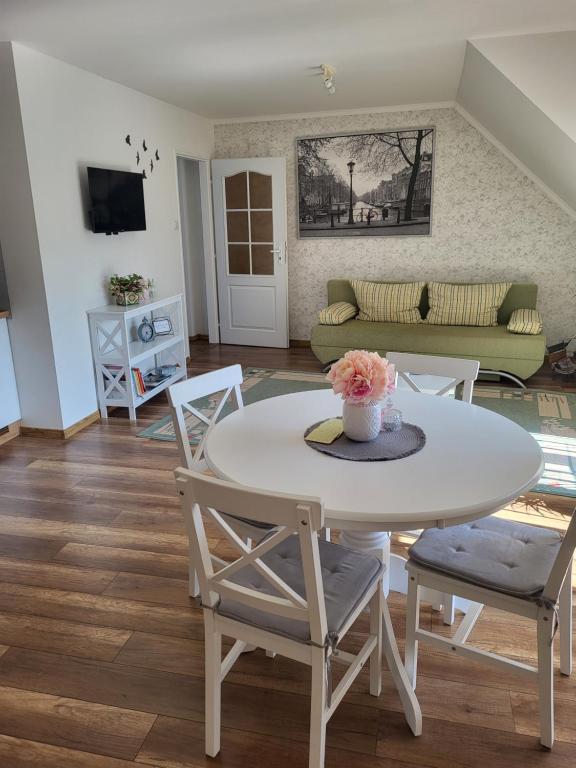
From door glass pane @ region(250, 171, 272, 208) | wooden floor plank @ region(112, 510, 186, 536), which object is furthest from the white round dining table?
door glass pane @ region(250, 171, 272, 208)

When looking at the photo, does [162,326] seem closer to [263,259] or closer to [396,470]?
[263,259]

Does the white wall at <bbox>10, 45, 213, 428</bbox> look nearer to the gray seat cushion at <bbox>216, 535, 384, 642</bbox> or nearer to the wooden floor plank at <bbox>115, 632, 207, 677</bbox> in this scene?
the wooden floor plank at <bbox>115, 632, 207, 677</bbox>

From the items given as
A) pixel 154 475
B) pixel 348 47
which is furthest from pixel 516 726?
pixel 348 47

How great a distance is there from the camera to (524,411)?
4.22 m

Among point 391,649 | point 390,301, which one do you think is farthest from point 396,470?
point 390,301

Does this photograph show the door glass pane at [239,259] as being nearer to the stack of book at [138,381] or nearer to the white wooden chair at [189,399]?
the stack of book at [138,381]

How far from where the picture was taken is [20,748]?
1646 millimetres

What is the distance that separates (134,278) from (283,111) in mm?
2442

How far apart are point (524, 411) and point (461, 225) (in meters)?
2.21

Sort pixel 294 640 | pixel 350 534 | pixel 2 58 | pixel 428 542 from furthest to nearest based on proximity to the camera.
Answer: pixel 2 58
pixel 350 534
pixel 428 542
pixel 294 640

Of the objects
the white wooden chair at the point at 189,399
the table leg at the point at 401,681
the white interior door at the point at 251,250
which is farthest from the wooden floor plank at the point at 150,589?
the white interior door at the point at 251,250

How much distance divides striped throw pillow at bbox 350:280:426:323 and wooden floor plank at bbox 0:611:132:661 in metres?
4.06

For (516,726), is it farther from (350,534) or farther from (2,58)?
(2,58)

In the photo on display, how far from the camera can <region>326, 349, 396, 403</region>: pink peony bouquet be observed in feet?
5.95
